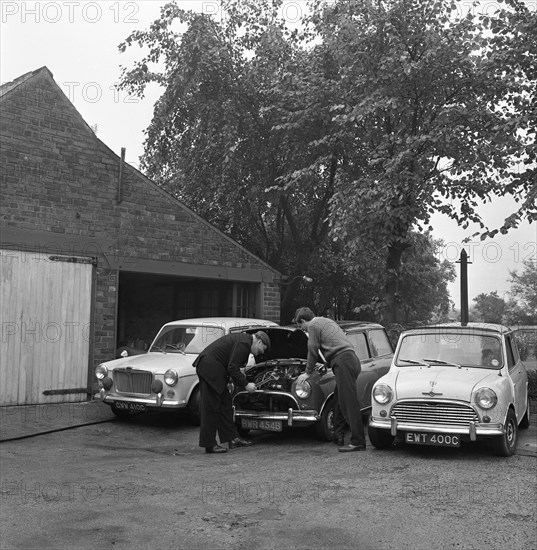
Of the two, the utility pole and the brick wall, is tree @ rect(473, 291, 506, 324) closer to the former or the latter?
the utility pole

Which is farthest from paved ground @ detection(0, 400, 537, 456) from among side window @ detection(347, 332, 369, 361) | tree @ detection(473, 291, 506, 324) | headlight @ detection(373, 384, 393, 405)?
tree @ detection(473, 291, 506, 324)

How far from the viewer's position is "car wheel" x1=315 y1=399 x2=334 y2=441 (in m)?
8.57

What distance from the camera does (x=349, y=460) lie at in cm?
750

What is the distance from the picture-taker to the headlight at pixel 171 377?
963 centimetres

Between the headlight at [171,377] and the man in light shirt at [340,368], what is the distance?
7.05 feet

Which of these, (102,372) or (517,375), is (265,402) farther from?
(517,375)

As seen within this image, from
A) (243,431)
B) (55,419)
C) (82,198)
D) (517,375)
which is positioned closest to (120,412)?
(55,419)

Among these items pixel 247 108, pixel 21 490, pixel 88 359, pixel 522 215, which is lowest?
pixel 21 490

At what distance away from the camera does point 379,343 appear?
1066cm

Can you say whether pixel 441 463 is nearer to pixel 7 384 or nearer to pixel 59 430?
pixel 59 430

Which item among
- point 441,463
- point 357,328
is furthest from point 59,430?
point 441,463

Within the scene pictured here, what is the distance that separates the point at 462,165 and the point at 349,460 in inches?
286

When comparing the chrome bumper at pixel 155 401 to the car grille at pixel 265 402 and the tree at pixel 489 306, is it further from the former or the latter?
the tree at pixel 489 306

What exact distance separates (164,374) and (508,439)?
16.3ft
